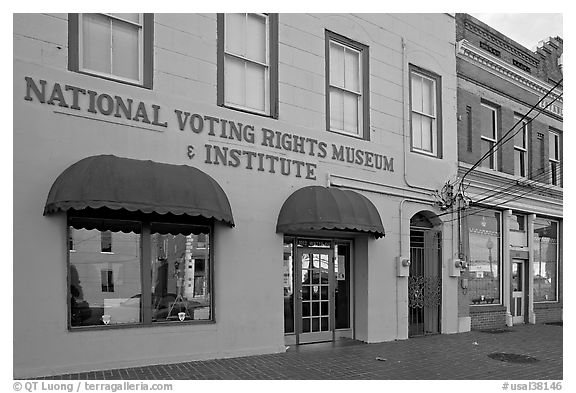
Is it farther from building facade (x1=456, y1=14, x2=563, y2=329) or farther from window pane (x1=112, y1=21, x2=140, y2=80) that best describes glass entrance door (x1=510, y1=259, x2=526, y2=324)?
window pane (x1=112, y1=21, x2=140, y2=80)

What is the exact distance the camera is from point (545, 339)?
→ 43.0 feet

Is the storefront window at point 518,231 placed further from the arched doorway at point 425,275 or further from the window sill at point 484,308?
the arched doorway at point 425,275

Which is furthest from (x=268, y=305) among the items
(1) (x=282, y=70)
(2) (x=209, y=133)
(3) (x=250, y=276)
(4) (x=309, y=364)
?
(1) (x=282, y=70)

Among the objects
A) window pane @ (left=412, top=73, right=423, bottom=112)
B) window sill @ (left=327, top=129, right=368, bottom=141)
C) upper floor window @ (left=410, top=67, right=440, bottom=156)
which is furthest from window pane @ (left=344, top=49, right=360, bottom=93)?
window pane @ (left=412, top=73, right=423, bottom=112)

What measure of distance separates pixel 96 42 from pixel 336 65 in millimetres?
5097

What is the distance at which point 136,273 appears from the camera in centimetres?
864

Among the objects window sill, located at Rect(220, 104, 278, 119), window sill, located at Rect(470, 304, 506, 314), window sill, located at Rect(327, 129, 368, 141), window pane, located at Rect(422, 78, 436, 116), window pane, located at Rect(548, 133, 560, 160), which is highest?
window pane, located at Rect(422, 78, 436, 116)

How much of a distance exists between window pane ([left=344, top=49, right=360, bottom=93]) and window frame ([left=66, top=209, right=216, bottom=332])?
4.65 meters

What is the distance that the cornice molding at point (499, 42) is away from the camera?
1502 centimetres

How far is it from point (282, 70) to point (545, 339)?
356 inches

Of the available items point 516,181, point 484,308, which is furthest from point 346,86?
point 484,308

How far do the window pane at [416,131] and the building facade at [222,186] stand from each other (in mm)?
53

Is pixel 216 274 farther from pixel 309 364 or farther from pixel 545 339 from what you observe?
pixel 545 339

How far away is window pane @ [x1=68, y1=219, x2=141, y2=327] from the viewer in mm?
8055
